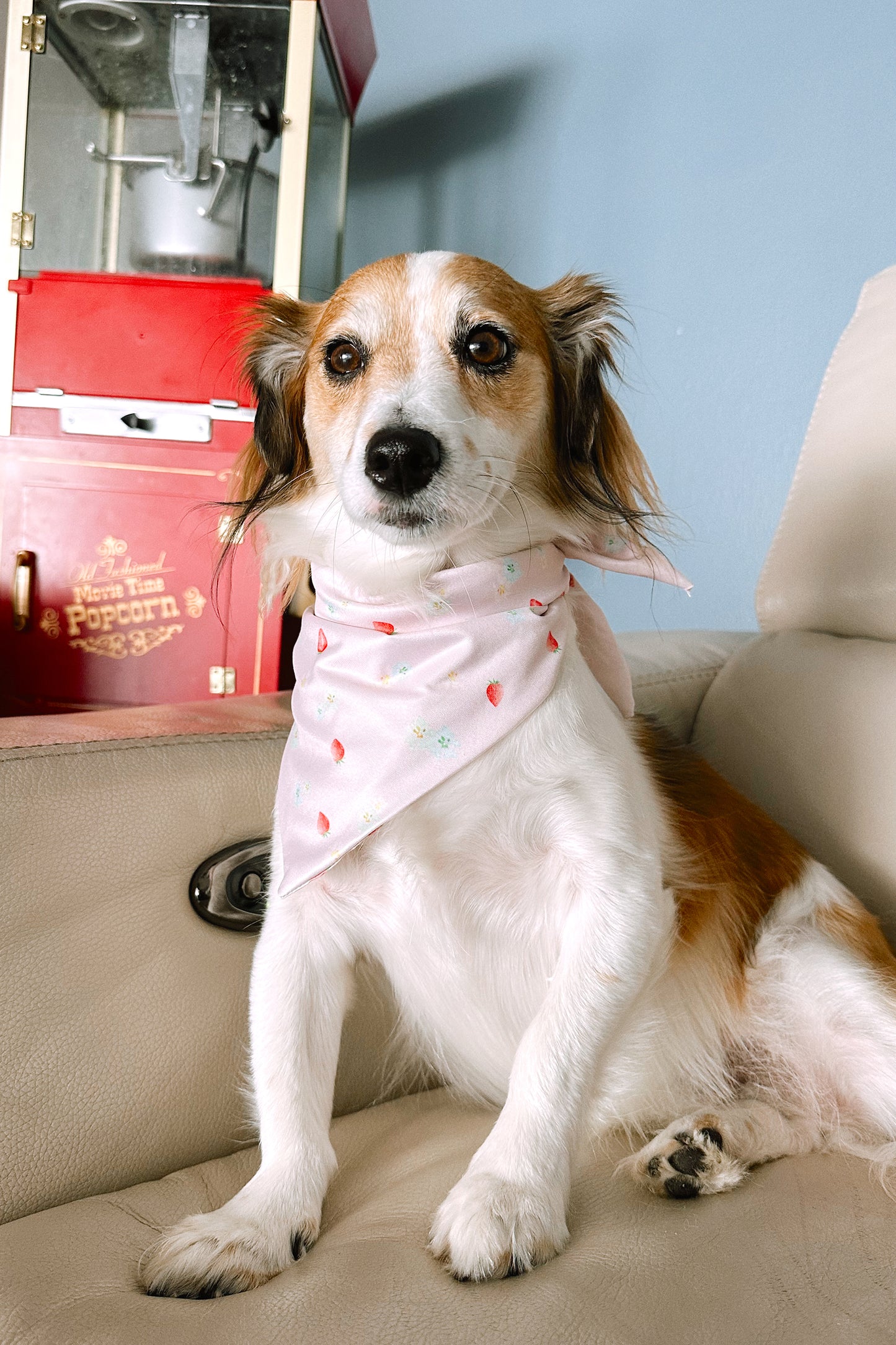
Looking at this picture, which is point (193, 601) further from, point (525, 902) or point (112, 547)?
point (525, 902)

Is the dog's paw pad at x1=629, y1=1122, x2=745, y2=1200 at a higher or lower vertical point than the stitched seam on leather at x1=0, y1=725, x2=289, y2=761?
lower

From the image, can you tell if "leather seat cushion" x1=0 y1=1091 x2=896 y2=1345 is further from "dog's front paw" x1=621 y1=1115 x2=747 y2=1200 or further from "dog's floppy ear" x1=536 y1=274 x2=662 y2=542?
"dog's floppy ear" x1=536 y1=274 x2=662 y2=542

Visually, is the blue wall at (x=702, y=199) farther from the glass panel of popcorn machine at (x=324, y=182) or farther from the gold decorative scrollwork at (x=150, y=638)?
the gold decorative scrollwork at (x=150, y=638)

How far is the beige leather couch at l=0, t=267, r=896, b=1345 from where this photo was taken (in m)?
0.68

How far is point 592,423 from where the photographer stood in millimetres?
1174

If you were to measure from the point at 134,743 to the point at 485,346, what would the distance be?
0.57 metres

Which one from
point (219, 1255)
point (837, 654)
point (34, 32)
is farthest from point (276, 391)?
point (34, 32)

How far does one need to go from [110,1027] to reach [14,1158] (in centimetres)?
13

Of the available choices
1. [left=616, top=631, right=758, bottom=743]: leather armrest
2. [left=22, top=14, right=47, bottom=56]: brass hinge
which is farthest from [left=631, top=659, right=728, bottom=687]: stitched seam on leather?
[left=22, top=14, right=47, bottom=56]: brass hinge

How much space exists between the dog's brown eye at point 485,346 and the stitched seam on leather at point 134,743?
49 cm

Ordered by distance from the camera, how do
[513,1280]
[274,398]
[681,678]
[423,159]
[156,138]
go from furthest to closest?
[423,159], [156,138], [681,678], [274,398], [513,1280]

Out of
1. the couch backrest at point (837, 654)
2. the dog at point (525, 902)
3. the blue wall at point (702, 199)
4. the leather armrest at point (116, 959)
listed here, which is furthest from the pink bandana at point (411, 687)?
the blue wall at point (702, 199)

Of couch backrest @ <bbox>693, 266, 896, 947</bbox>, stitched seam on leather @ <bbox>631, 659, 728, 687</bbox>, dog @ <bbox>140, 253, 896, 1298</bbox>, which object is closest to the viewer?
dog @ <bbox>140, 253, 896, 1298</bbox>

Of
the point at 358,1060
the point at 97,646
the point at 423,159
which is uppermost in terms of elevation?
the point at 423,159
